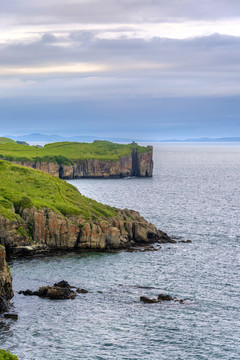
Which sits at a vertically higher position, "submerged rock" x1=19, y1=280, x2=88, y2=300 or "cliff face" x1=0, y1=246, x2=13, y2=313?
"cliff face" x1=0, y1=246, x2=13, y2=313

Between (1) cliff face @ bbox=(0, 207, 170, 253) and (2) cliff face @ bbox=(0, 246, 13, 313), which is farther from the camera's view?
(1) cliff face @ bbox=(0, 207, 170, 253)

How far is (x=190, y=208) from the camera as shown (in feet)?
536

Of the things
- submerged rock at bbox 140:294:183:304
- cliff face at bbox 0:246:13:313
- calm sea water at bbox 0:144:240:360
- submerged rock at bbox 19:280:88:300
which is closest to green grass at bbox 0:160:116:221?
calm sea water at bbox 0:144:240:360

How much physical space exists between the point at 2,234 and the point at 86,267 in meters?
18.3

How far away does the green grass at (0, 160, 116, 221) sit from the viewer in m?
106

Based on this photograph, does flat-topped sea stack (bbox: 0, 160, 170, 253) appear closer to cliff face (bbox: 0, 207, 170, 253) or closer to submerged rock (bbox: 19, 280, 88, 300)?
cliff face (bbox: 0, 207, 170, 253)

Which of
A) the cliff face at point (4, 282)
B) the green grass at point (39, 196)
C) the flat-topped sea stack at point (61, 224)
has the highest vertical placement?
the green grass at point (39, 196)

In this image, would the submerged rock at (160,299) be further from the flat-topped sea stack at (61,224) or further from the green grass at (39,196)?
the green grass at (39,196)

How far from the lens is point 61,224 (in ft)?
334

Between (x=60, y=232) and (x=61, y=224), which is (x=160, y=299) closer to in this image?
(x=60, y=232)

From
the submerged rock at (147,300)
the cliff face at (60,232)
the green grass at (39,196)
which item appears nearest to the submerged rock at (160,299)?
the submerged rock at (147,300)

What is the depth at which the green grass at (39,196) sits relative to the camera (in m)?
106

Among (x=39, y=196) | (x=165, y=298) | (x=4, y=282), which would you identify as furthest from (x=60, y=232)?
(x=165, y=298)

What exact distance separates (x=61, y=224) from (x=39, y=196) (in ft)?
54.6
